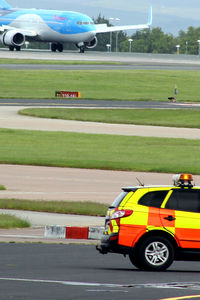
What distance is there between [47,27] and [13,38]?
18.9 ft

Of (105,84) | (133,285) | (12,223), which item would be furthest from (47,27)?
(133,285)

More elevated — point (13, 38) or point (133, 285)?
point (13, 38)

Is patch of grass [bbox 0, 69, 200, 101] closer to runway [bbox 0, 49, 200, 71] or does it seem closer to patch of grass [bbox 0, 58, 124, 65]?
runway [bbox 0, 49, 200, 71]

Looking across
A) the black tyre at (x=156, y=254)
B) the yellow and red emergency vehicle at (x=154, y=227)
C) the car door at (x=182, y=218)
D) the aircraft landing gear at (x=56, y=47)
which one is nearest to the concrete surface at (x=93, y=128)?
the car door at (x=182, y=218)

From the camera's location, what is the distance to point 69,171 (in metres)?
37.8

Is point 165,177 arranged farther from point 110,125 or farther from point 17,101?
point 17,101

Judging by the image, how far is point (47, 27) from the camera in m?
140

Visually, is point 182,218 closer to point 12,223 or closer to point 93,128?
point 12,223

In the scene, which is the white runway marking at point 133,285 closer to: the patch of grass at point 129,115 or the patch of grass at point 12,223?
the patch of grass at point 12,223

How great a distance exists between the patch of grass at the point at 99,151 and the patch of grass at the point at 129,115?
9.89 meters

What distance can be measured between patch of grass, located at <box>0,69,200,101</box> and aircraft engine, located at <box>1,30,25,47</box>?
28750mm

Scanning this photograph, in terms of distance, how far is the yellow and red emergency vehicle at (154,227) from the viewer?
671 inches

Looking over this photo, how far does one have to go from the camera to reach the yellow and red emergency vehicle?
1703 cm

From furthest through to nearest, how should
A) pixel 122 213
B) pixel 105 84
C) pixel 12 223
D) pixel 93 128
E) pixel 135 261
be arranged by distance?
pixel 105 84 → pixel 93 128 → pixel 12 223 → pixel 135 261 → pixel 122 213
